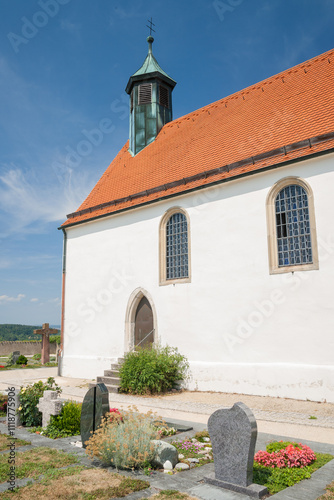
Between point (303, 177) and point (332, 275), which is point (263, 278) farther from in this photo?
point (303, 177)

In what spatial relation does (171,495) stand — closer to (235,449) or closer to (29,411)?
(235,449)

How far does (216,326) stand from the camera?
1208 cm

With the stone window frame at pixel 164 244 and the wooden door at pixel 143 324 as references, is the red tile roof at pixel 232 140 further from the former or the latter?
the wooden door at pixel 143 324

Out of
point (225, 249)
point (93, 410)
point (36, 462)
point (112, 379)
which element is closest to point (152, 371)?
point (112, 379)

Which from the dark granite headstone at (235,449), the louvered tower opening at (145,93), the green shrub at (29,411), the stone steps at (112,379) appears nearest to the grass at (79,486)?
the dark granite headstone at (235,449)

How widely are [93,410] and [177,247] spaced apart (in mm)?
8184

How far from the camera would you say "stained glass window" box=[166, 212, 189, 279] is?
13625mm

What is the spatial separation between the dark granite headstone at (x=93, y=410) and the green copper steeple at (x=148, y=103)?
47.9 ft

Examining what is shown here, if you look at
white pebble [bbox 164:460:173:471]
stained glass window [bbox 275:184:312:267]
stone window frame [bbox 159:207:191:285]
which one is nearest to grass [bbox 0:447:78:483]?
white pebble [bbox 164:460:173:471]

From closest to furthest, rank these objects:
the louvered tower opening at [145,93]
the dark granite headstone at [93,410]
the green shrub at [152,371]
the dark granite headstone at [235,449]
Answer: the dark granite headstone at [235,449] → the dark granite headstone at [93,410] → the green shrub at [152,371] → the louvered tower opening at [145,93]

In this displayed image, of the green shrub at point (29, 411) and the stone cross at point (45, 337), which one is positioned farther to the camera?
the stone cross at point (45, 337)

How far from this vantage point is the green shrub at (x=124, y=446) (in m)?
5.18

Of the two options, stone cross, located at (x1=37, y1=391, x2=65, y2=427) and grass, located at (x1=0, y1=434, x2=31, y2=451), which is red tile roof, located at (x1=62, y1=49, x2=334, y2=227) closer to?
stone cross, located at (x1=37, y1=391, x2=65, y2=427)

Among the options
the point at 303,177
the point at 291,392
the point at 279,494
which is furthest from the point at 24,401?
the point at 303,177
